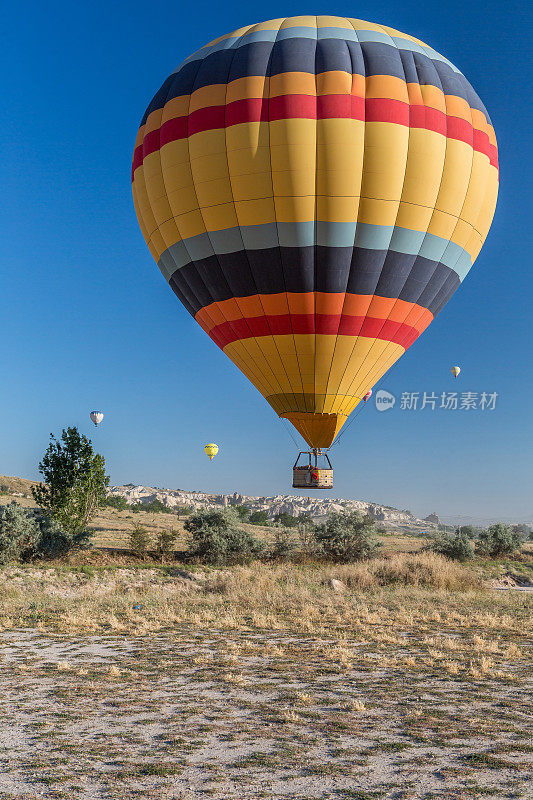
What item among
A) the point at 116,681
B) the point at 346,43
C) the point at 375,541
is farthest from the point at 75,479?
the point at 346,43

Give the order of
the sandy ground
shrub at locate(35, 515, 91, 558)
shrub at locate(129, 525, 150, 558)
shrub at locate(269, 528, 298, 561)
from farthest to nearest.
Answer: shrub at locate(269, 528, 298, 561)
shrub at locate(129, 525, 150, 558)
shrub at locate(35, 515, 91, 558)
the sandy ground

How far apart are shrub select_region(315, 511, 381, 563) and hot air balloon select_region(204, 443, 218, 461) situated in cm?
1355

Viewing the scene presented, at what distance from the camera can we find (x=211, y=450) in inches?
1818

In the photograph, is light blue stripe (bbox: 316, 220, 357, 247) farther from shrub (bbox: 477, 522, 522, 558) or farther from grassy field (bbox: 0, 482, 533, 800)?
shrub (bbox: 477, 522, 522, 558)

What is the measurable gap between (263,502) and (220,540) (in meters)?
147

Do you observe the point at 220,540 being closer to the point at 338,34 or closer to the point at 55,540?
the point at 55,540

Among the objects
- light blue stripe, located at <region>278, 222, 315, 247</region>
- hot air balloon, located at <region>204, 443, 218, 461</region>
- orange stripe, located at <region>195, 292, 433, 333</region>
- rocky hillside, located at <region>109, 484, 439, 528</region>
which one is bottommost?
rocky hillside, located at <region>109, 484, 439, 528</region>

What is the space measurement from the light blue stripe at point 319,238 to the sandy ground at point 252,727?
452 inches

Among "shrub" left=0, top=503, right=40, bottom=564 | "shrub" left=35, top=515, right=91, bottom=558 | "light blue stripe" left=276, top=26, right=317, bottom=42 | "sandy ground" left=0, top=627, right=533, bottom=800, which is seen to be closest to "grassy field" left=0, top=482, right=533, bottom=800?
"sandy ground" left=0, top=627, right=533, bottom=800

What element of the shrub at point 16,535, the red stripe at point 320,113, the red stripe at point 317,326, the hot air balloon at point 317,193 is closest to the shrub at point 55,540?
the shrub at point 16,535

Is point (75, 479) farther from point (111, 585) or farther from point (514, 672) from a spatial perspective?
point (514, 672)

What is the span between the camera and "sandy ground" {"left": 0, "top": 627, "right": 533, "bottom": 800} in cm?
662

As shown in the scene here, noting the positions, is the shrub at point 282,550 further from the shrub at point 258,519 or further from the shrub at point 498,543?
the shrub at point 258,519

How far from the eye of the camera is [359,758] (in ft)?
24.2
